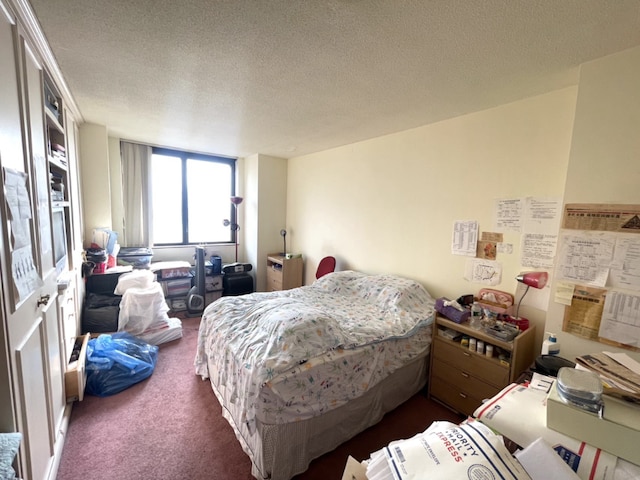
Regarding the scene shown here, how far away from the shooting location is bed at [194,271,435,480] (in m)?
1.50

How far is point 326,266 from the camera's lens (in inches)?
147

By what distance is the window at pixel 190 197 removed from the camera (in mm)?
4145

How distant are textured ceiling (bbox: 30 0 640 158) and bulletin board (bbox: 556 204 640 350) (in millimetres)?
896

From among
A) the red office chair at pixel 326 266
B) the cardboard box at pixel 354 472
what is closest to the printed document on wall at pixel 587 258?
the cardboard box at pixel 354 472

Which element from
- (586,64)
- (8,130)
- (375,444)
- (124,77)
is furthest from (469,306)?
(124,77)

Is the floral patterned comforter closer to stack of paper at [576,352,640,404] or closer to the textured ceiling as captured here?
stack of paper at [576,352,640,404]

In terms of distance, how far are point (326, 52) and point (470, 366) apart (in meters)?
2.31

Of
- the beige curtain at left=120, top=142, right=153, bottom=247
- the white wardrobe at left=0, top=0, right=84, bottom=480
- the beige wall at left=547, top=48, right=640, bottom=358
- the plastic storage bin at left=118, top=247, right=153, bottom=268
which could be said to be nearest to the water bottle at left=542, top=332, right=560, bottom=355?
the beige wall at left=547, top=48, right=640, bottom=358

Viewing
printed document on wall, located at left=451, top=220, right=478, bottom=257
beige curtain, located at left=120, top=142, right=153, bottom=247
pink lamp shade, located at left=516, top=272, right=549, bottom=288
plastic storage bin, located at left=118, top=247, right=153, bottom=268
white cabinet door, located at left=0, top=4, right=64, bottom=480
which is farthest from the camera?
beige curtain, located at left=120, top=142, right=153, bottom=247

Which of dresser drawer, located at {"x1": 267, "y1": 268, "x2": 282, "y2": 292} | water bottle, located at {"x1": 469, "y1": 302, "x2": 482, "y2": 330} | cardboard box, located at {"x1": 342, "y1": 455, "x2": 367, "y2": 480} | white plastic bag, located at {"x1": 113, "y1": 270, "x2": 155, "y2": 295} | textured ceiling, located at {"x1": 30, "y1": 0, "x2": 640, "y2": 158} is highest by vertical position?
textured ceiling, located at {"x1": 30, "y1": 0, "x2": 640, "y2": 158}

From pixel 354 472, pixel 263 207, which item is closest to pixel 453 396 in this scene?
pixel 354 472

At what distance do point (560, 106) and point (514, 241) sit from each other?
978 mm

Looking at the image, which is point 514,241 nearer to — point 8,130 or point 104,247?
point 8,130

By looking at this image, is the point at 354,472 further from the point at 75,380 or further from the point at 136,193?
the point at 136,193
